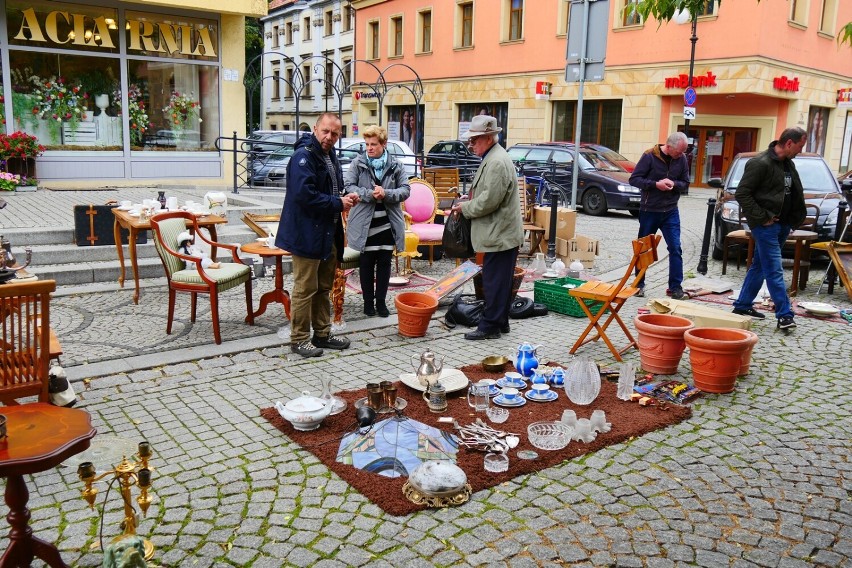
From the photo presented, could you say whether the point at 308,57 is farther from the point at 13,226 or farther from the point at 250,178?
the point at 13,226

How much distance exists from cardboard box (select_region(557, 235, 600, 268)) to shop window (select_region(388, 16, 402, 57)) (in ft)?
90.0

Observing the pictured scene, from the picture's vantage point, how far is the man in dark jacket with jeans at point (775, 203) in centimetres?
712

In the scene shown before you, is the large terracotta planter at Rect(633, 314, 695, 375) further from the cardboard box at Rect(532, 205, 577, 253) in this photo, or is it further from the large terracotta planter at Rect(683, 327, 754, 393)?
the cardboard box at Rect(532, 205, 577, 253)

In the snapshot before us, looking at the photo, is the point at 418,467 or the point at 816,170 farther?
the point at 816,170

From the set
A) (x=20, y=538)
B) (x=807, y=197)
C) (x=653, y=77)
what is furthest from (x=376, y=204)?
(x=653, y=77)

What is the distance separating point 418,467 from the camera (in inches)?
156

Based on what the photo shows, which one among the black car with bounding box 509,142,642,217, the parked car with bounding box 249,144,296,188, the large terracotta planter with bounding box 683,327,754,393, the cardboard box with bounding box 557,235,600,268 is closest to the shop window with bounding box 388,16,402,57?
the black car with bounding box 509,142,642,217

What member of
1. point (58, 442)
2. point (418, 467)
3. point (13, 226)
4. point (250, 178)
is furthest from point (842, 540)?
A: point (250, 178)

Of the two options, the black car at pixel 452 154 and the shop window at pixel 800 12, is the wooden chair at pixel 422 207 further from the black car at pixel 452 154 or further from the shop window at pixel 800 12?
the shop window at pixel 800 12

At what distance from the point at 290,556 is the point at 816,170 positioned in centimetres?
1111

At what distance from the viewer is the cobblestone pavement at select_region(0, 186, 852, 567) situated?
135 inches

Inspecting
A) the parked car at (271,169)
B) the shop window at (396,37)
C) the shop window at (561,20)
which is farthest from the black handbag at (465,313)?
the shop window at (396,37)

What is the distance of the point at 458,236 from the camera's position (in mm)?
6949

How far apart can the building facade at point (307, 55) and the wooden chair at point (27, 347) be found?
3609cm
